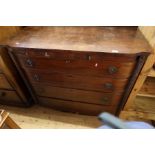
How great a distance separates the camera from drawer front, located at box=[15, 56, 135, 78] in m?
1.12

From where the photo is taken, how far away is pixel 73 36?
1.24 m

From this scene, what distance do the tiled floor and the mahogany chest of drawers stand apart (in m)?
0.15

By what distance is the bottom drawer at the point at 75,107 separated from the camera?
1.50 meters

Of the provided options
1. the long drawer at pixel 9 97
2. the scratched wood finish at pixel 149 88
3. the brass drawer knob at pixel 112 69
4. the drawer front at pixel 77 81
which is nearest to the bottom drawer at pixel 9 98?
the long drawer at pixel 9 97

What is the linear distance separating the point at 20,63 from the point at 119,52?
807 millimetres

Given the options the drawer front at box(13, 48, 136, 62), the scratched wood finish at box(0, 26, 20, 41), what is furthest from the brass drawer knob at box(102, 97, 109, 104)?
the scratched wood finish at box(0, 26, 20, 41)

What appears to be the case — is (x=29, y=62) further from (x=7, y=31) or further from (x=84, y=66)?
(x=84, y=66)

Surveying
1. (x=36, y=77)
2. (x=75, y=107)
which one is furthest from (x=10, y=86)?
(x=75, y=107)

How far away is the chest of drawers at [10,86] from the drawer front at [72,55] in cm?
20

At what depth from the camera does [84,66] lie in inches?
46.7

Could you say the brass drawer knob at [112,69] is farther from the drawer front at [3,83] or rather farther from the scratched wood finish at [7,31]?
the drawer front at [3,83]
